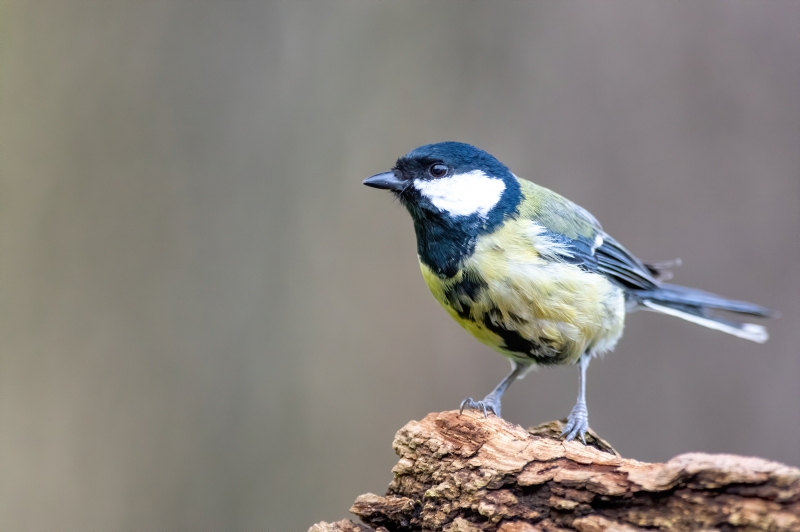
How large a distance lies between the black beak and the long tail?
110 cm

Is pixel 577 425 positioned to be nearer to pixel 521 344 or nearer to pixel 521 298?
pixel 521 344

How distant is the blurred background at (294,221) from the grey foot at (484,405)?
1055 mm

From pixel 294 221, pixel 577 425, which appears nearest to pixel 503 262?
pixel 577 425

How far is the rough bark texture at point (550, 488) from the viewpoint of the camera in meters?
1.10

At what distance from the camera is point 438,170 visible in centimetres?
203

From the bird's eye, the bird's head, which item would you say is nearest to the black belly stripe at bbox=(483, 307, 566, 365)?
the bird's head

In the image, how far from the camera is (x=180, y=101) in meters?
3.35

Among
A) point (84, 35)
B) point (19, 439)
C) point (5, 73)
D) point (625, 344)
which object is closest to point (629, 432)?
point (625, 344)

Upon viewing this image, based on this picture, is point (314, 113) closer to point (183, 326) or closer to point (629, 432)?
point (183, 326)

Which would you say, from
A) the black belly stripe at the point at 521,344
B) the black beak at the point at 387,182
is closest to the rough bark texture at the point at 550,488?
the black belly stripe at the point at 521,344

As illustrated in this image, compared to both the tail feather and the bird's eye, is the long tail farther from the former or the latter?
the bird's eye

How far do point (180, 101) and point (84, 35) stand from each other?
61 centimetres

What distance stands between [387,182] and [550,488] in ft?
3.60

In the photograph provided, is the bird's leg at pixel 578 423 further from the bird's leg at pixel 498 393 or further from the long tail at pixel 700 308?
the long tail at pixel 700 308
